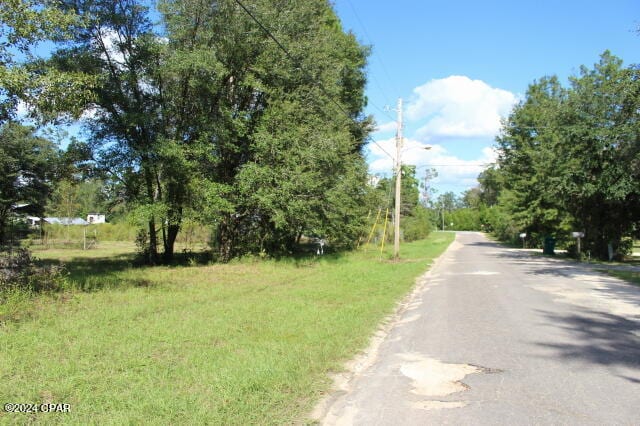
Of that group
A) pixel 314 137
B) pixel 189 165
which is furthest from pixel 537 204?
pixel 189 165

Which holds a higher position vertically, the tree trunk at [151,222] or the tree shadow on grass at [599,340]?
the tree trunk at [151,222]

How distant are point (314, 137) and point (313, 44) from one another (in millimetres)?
4251

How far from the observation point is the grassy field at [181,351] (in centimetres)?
475

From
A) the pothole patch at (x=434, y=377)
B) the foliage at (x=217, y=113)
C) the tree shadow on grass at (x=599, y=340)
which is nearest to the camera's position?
the pothole patch at (x=434, y=377)

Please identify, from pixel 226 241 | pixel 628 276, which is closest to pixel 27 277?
pixel 226 241

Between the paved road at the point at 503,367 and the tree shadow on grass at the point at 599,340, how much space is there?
0.02m

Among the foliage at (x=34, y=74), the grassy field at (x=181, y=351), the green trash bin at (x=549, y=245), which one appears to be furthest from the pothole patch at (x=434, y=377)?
the green trash bin at (x=549, y=245)

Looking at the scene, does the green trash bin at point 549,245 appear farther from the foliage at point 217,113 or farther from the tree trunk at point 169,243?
the tree trunk at point 169,243

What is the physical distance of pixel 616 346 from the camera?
7.41 metres

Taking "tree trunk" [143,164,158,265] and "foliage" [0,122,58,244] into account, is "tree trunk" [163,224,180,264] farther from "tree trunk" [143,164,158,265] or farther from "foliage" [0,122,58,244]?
"foliage" [0,122,58,244]

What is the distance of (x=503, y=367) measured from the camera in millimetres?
6340

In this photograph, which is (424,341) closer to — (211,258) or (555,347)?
(555,347)

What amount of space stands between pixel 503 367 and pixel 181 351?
443cm

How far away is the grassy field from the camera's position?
475cm
